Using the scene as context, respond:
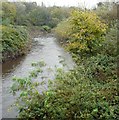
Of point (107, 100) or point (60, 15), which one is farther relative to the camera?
point (60, 15)

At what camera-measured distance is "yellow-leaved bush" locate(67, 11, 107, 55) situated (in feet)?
51.4

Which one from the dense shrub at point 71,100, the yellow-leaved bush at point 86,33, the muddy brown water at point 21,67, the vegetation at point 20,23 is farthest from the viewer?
the vegetation at point 20,23

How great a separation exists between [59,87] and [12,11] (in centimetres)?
2940

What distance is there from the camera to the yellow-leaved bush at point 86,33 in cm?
1567

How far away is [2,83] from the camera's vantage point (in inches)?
573

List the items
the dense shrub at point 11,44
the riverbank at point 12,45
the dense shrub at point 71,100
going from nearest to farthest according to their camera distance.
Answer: the dense shrub at point 71,100 < the riverbank at point 12,45 < the dense shrub at point 11,44

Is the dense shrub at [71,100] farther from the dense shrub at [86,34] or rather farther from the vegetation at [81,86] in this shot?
the dense shrub at [86,34]

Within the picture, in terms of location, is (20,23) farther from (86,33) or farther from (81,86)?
(81,86)

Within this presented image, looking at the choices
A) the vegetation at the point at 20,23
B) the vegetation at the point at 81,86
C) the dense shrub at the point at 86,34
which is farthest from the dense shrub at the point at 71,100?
the vegetation at the point at 20,23

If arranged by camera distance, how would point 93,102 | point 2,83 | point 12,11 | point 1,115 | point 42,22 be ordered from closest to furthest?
point 93,102 → point 1,115 → point 2,83 → point 12,11 → point 42,22

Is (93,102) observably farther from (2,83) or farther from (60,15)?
(60,15)

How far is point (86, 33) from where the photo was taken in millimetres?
15898

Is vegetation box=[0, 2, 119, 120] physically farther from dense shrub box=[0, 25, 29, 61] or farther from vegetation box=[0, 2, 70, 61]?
vegetation box=[0, 2, 70, 61]

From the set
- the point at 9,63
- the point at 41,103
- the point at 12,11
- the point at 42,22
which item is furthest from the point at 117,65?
the point at 42,22
